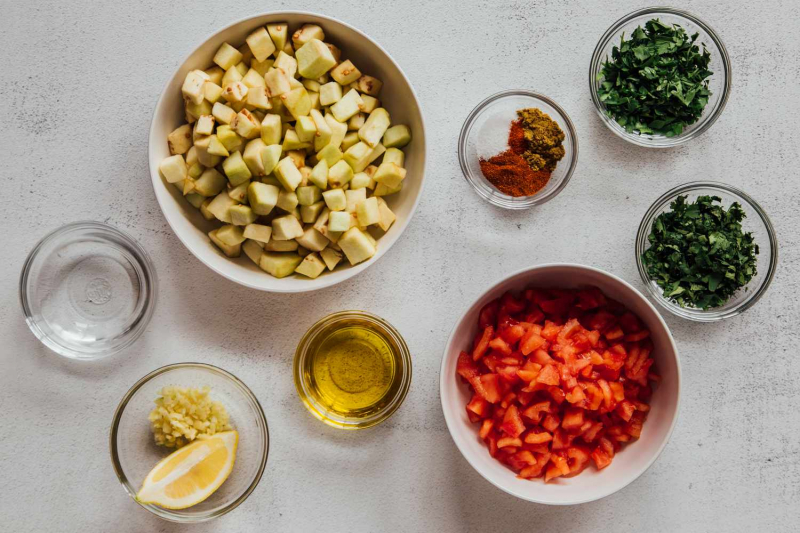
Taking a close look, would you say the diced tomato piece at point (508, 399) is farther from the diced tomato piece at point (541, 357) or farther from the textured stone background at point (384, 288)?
the textured stone background at point (384, 288)

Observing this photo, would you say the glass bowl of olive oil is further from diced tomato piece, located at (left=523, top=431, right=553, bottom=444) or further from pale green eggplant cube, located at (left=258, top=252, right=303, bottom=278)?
diced tomato piece, located at (left=523, top=431, right=553, bottom=444)

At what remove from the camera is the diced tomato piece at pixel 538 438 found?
169cm

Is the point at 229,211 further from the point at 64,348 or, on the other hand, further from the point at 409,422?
the point at 409,422

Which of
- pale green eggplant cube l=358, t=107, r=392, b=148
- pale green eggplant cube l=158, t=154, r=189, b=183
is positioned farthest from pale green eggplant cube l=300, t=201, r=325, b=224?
pale green eggplant cube l=158, t=154, r=189, b=183

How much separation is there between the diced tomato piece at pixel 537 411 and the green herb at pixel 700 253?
22.2 inches

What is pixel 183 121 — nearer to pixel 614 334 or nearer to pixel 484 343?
pixel 484 343

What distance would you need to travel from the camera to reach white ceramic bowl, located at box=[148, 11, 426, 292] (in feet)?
5.63

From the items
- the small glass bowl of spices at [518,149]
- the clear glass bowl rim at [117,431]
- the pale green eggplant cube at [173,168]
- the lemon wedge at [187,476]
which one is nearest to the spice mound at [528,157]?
the small glass bowl of spices at [518,149]

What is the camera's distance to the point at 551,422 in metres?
1.69

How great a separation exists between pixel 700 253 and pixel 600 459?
681 mm

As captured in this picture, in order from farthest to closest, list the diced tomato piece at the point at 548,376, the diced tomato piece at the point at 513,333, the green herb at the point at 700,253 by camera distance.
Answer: the green herb at the point at 700,253, the diced tomato piece at the point at 513,333, the diced tomato piece at the point at 548,376

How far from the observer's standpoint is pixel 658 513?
1991mm

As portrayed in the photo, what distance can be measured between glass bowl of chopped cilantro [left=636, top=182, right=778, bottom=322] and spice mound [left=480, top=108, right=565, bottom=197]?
36 cm

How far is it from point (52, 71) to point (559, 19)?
1.62 metres
